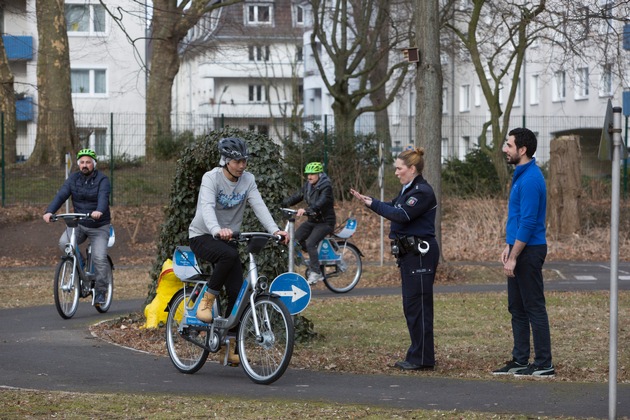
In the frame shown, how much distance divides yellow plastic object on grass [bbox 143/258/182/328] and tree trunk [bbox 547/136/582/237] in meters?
14.6

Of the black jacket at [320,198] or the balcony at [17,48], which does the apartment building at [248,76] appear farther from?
the black jacket at [320,198]

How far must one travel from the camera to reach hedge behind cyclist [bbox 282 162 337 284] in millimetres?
16781

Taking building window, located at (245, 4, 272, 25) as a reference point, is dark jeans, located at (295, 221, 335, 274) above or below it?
below

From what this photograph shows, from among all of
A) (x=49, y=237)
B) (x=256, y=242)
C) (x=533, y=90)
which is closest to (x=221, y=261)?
(x=256, y=242)

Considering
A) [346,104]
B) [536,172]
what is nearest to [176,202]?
[536,172]

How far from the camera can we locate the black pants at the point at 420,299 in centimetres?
968

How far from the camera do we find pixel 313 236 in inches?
676

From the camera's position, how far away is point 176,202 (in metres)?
11.7

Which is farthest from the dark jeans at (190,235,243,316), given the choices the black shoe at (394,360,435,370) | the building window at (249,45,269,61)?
the building window at (249,45,269,61)

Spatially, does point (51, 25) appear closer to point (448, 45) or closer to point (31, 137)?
point (31, 137)

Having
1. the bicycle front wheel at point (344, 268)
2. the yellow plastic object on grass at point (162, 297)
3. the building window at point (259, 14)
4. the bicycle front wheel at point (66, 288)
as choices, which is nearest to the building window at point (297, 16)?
the building window at point (259, 14)

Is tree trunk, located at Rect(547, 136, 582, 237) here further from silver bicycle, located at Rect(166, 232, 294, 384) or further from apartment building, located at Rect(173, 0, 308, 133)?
apartment building, located at Rect(173, 0, 308, 133)

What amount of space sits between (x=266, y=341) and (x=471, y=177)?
21.5m

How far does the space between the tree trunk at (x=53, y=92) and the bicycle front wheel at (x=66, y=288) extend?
16.1 metres
